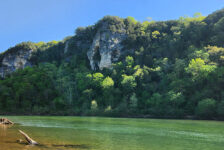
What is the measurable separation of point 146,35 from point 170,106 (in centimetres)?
3426

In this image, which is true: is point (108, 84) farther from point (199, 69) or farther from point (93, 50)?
point (199, 69)

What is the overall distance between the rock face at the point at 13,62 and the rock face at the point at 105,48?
3072 centimetres

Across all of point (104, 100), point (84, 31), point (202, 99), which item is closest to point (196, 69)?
point (202, 99)

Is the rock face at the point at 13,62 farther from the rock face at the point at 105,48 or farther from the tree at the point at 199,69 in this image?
the tree at the point at 199,69

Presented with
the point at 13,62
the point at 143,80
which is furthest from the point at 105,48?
the point at 13,62

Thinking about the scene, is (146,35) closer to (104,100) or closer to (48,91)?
(104,100)

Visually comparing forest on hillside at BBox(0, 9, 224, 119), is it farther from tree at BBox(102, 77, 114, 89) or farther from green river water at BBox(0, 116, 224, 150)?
green river water at BBox(0, 116, 224, 150)

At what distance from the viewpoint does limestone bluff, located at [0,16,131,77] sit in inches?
2825

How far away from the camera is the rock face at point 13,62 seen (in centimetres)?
8506

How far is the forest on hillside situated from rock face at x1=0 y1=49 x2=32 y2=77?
13041mm

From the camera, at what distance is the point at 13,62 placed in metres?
85.6

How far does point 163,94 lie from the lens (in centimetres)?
4944

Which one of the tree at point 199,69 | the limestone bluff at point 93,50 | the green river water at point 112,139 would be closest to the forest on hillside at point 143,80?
the tree at point 199,69

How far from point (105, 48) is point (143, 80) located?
67.2 feet
